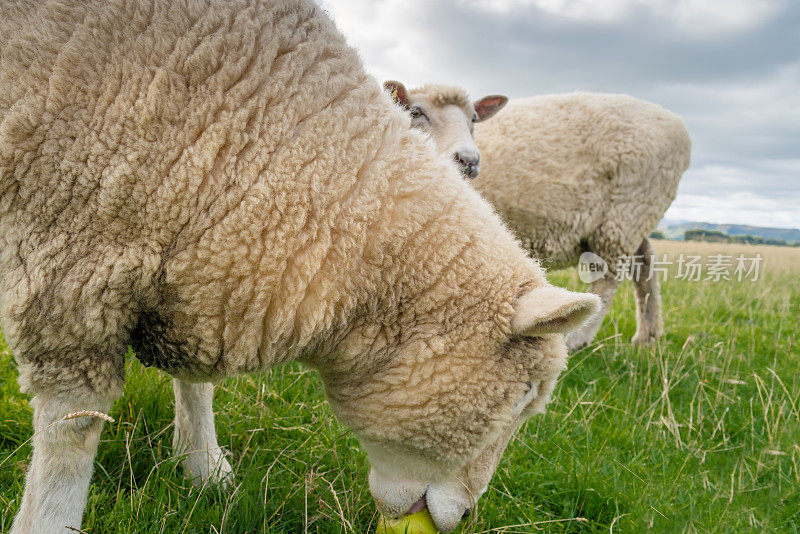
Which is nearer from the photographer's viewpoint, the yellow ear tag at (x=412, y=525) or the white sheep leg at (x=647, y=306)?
the yellow ear tag at (x=412, y=525)

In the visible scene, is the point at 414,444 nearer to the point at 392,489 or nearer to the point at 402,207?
the point at 392,489

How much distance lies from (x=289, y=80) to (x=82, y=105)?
19.6 inches

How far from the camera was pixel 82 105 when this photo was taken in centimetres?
139

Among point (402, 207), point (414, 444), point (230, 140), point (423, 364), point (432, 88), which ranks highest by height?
point (432, 88)

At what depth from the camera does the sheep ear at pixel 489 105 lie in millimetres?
5012

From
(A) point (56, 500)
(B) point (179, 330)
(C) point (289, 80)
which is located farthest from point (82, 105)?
(A) point (56, 500)

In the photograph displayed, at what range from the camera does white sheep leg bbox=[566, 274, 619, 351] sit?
4422 millimetres

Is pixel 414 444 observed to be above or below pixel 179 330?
below

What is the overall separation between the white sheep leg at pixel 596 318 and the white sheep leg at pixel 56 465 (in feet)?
11.5

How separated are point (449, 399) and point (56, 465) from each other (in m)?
1.06

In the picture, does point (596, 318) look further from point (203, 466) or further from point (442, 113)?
point (203, 466)

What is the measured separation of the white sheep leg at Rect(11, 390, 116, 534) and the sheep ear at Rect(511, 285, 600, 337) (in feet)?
3.71

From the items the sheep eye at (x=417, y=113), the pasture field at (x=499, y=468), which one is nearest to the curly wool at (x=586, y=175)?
the sheep eye at (x=417, y=113)

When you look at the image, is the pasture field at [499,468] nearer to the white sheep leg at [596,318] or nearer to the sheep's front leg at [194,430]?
the sheep's front leg at [194,430]
